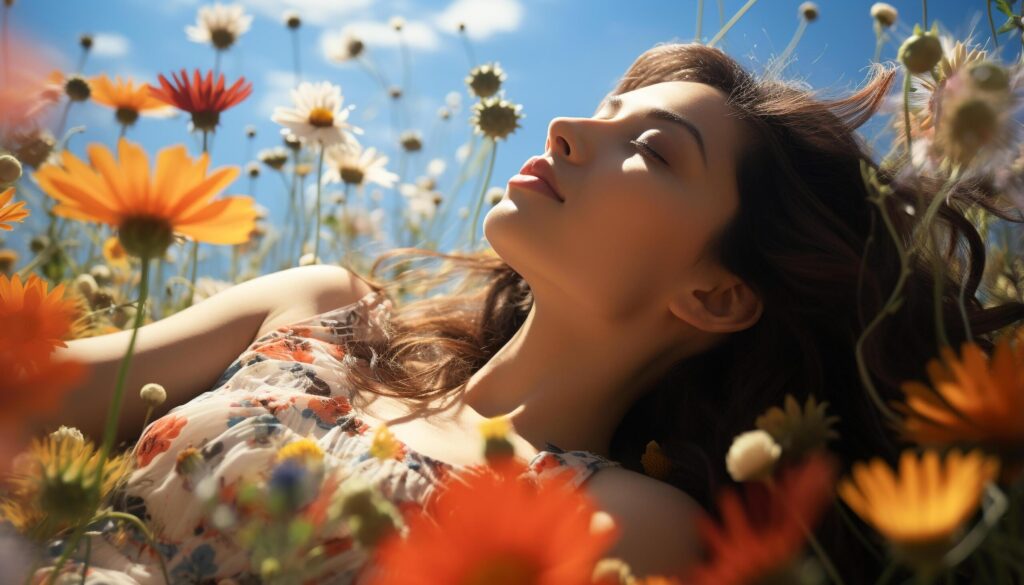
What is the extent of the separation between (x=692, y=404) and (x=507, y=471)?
3.22 feet

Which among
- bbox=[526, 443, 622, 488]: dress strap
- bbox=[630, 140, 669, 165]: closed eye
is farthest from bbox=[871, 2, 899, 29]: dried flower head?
bbox=[526, 443, 622, 488]: dress strap

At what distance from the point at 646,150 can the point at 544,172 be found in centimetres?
14

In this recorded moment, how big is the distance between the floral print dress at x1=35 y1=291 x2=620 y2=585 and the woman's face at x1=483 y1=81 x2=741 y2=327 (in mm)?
244

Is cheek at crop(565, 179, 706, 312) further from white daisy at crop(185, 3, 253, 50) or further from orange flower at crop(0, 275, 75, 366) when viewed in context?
white daisy at crop(185, 3, 253, 50)

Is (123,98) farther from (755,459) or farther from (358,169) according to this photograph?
(755,459)

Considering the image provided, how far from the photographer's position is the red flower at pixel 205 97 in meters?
1.34

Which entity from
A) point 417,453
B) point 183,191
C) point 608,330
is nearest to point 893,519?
point 183,191

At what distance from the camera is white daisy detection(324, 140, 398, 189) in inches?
83.0

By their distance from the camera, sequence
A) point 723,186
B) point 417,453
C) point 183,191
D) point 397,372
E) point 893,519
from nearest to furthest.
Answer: point 893,519 < point 183,191 < point 417,453 < point 723,186 < point 397,372

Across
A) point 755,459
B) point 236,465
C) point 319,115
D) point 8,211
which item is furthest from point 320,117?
point 755,459

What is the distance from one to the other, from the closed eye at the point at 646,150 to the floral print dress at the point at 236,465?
16.0 inches

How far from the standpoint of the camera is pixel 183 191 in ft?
1.75

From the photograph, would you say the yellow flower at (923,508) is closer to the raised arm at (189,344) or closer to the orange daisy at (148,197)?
the orange daisy at (148,197)

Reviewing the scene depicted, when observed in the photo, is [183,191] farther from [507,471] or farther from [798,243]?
[798,243]
